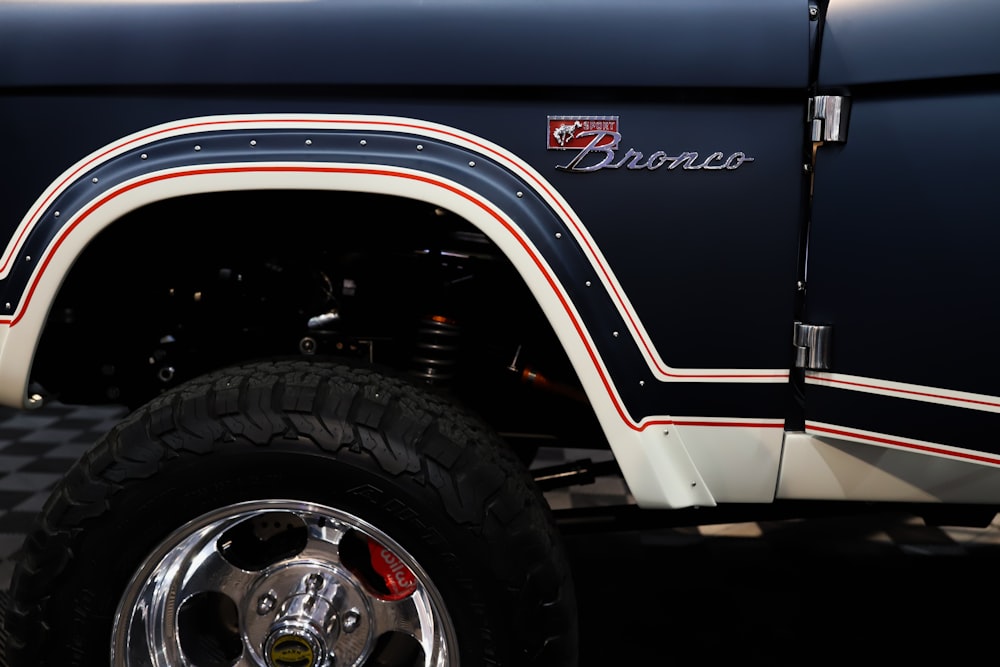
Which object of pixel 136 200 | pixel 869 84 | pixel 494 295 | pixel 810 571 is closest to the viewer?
pixel 869 84

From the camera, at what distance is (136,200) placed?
135 centimetres

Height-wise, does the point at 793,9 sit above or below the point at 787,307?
above

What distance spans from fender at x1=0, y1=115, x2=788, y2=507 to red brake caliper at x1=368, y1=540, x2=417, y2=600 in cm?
42

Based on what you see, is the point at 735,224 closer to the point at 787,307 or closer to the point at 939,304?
the point at 787,307

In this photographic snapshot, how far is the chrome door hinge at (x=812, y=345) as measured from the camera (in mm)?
1304

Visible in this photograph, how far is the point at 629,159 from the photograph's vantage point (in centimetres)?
130

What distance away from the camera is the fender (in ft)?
4.29

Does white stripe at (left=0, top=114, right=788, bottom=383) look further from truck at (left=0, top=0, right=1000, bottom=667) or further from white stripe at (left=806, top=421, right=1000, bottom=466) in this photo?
white stripe at (left=806, top=421, right=1000, bottom=466)

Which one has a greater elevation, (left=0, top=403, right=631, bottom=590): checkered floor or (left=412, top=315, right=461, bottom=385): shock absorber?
(left=412, top=315, right=461, bottom=385): shock absorber

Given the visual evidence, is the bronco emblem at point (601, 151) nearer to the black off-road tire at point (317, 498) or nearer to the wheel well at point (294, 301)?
the wheel well at point (294, 301)

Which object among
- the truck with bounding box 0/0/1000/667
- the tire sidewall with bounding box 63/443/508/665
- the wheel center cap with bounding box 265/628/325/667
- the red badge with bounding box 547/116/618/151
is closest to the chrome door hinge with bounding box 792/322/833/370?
the truck with bounding box 0/0/1000/667

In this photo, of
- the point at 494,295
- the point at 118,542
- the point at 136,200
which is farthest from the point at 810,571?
the point at 136,200

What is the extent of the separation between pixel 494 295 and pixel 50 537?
899mm

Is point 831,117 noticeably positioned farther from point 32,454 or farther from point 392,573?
point 32,454
